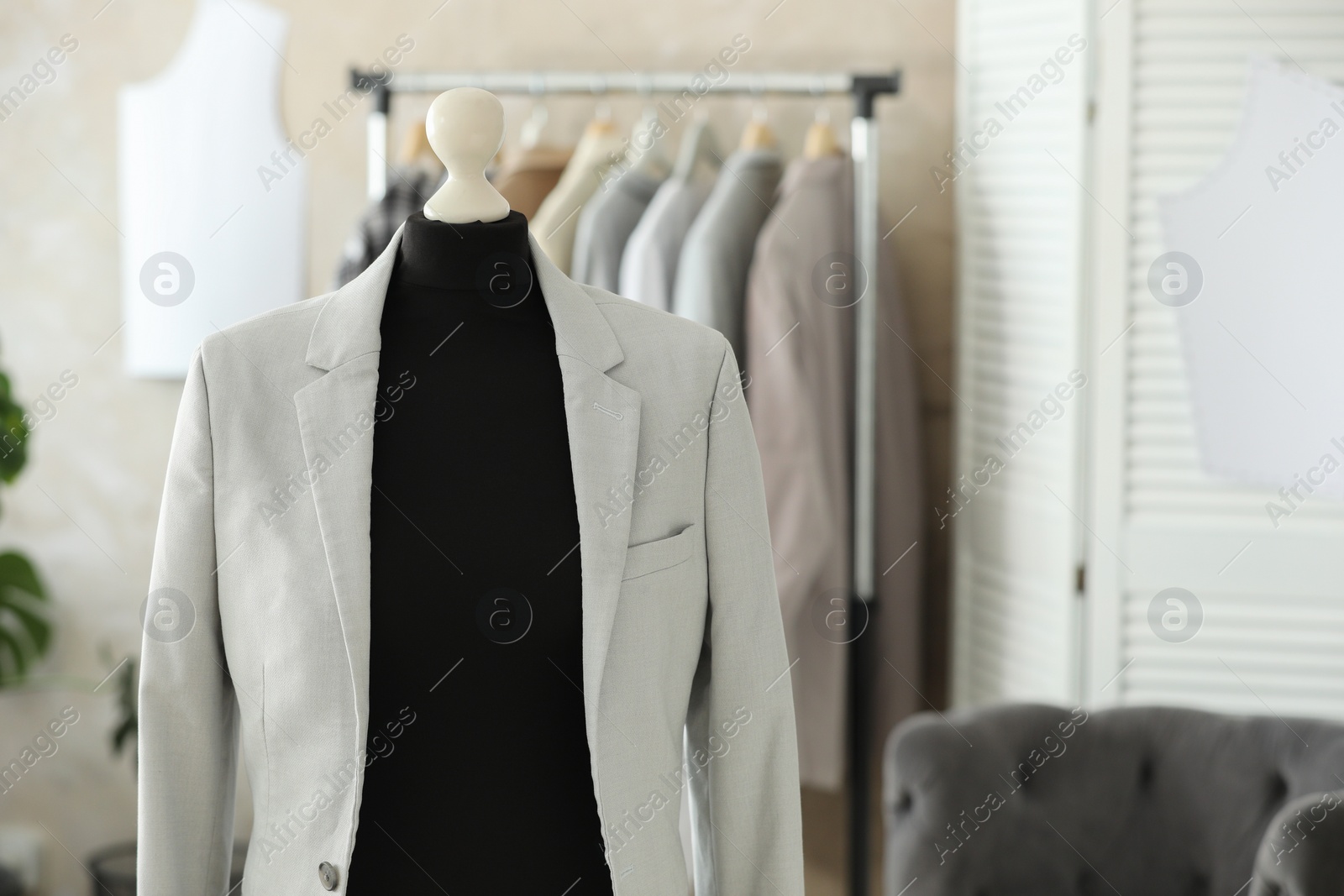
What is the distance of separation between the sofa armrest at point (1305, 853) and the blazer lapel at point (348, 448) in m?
0.90

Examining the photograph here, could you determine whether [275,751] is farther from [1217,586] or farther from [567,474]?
[1217,586]

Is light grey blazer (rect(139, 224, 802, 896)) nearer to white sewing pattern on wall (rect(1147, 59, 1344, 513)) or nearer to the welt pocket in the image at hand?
the welt pocket

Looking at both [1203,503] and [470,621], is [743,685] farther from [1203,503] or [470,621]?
[1203,503]

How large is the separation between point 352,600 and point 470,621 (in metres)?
0.09

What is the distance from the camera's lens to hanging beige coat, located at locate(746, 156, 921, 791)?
202 cm

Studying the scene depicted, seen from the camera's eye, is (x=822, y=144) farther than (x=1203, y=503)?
Yes

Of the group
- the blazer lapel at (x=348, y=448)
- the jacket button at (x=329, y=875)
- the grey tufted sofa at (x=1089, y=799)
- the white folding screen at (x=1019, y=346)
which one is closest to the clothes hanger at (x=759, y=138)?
the white folding screen at (x=1019, y=346)

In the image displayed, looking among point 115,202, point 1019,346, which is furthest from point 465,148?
point 115,202

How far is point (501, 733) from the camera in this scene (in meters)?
0.88

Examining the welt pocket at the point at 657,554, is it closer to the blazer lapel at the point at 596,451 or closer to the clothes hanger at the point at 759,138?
the blazer lapel at the point at 596,451

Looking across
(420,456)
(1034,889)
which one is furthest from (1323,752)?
(420,456)

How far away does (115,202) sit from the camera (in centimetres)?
251

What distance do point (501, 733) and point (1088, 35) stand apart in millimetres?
1632

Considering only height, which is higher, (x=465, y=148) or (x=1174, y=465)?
(x=465, y=148)
